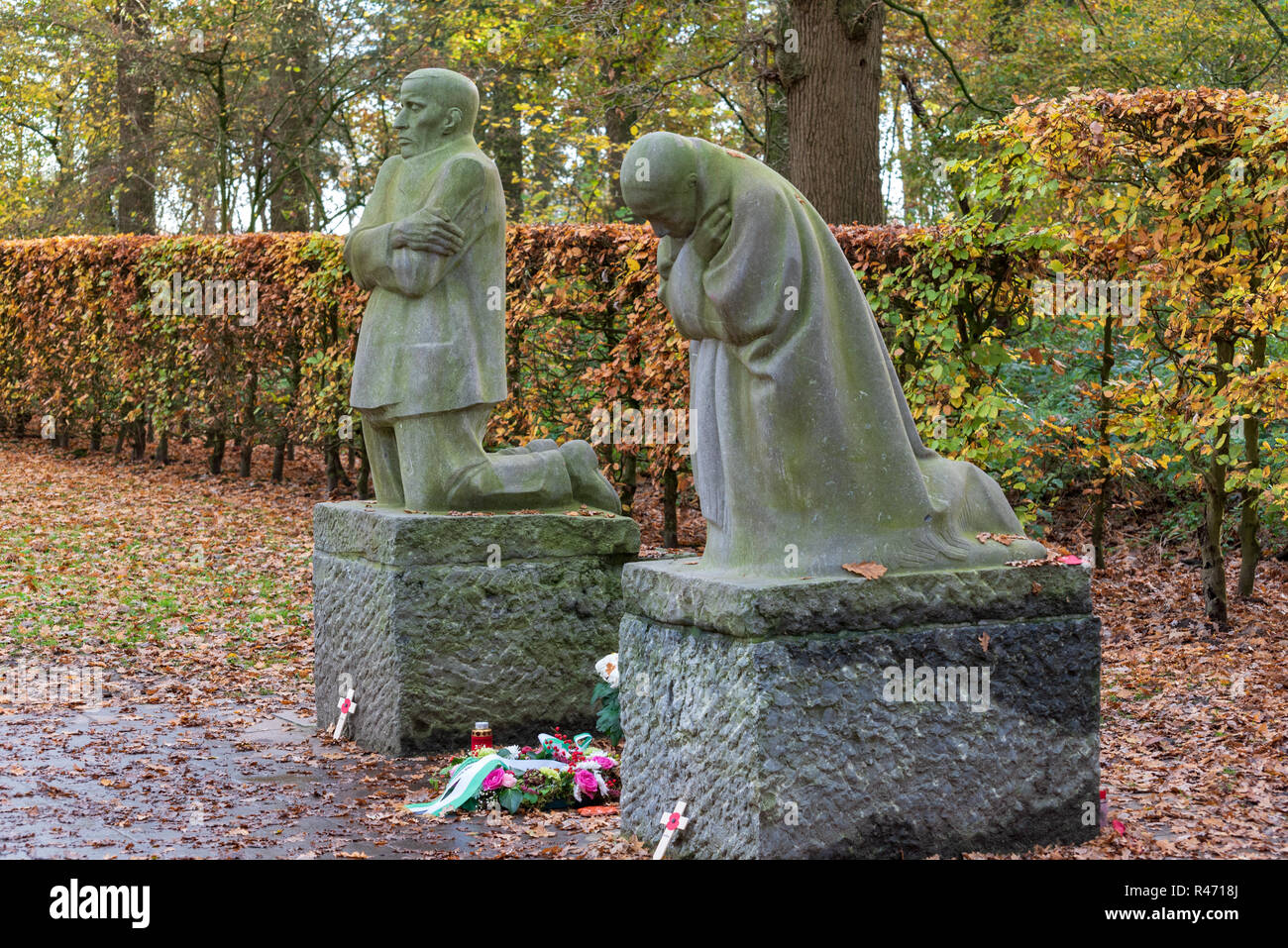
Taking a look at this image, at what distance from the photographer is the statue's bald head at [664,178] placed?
389 centimetres

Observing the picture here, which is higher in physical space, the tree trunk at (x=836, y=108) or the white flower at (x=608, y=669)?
the tree trunk at (x=836, y=108)

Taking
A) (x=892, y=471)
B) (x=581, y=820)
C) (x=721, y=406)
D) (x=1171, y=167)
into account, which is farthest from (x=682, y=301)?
(x=1171, y=167)

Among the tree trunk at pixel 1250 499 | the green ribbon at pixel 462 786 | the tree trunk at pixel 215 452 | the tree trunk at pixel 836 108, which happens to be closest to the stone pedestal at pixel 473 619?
the green ribbon at pixel 462 786

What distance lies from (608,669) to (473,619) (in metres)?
0.67

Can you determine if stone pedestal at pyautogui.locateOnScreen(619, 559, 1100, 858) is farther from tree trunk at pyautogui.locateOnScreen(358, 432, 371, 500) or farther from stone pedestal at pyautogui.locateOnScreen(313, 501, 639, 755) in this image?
tree trunk at pyautogui.locateOnScreen(358, 432, 371, 500)

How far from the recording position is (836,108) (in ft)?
34.2

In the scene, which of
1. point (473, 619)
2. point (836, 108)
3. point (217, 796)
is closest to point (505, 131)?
point (836, 108)

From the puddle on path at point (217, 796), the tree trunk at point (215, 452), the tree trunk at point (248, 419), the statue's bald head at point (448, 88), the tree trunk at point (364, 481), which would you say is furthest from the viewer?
the tree trunk at point (215, 452)

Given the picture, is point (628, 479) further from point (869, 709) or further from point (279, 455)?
point (869, 709)

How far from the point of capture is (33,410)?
53.0 feet

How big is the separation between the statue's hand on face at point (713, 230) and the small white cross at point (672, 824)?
1.60 metres

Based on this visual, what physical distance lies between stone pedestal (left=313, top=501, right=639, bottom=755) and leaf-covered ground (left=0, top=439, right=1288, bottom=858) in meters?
0.28

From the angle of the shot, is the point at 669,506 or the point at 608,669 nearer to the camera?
the point at 608,669

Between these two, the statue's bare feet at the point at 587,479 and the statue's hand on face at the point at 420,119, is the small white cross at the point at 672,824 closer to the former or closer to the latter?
the statue's bare feet at the point at 587,479
